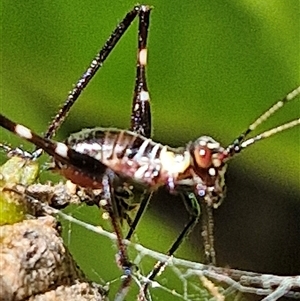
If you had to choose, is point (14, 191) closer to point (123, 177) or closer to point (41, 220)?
point (41, 220)

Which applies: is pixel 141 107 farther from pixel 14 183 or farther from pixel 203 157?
pixel 14 183

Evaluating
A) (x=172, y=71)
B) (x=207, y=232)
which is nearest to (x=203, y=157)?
(x=207, y=232)

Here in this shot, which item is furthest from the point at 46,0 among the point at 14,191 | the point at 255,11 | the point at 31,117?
the point at 14,191

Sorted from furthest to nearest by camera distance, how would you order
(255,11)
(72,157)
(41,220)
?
(255,11) → (72,157) → (41,220)

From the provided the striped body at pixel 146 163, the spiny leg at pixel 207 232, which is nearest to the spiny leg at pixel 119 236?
the striped body at pixel 146 163

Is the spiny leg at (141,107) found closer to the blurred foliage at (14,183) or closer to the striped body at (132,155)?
the striped body at (132,155)
